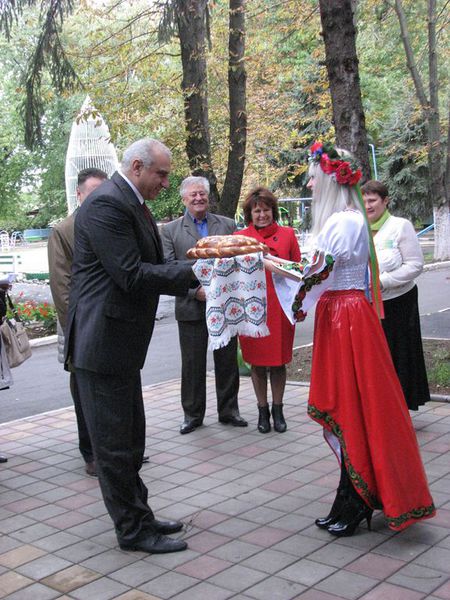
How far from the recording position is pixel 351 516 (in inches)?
164

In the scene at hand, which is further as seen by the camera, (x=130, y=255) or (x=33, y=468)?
(x=33, y=468)

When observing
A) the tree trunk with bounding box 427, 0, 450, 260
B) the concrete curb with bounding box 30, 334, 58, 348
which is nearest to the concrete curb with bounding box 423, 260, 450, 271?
the tree trunk with bounding box 427, 0, 450, 260

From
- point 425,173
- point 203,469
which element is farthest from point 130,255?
point 425,173

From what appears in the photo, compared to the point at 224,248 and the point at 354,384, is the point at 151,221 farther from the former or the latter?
the point at 354,384

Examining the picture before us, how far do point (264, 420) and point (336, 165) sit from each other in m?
2.80

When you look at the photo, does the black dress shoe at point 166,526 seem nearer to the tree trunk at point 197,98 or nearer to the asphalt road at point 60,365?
the asphalt road at point 60,365

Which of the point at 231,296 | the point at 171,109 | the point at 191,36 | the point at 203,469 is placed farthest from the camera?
the point at 171,109

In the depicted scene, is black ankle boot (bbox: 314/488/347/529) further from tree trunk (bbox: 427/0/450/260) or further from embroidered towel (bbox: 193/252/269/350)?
tree trunk (bbox: 427/0/450/260)

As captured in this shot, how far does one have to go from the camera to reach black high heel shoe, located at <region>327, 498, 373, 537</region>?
13.6 ft

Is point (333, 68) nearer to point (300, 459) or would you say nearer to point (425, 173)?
point (300, 459)

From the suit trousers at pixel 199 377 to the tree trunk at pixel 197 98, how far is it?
10.6ft

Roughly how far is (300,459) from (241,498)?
0.82 meters

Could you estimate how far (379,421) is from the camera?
4023 millimetres

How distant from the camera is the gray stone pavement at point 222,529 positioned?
3.65 metres
